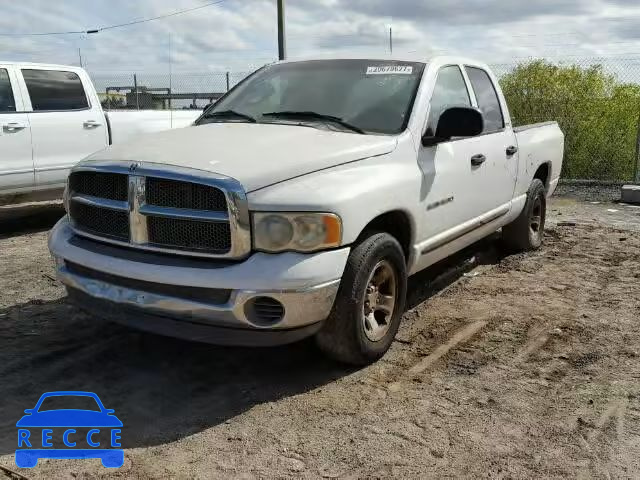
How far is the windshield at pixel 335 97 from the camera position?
4434 millimetres

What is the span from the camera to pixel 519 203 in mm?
6285

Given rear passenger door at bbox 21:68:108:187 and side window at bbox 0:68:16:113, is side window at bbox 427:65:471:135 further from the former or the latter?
side window at bbox 0:68:16:113

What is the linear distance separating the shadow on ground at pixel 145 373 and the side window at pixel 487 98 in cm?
260

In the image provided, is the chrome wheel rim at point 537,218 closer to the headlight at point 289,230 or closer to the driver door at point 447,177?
the driver door at point 447,177

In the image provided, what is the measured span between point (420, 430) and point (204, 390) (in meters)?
1.23

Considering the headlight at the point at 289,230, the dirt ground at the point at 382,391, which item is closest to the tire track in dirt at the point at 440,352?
the dirt ground at the point at 382,391

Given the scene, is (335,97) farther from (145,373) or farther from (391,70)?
(145,373)

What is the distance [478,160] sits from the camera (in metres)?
5.10

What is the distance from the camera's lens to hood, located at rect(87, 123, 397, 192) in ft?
11.6

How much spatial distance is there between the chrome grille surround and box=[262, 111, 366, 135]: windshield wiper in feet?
4.06

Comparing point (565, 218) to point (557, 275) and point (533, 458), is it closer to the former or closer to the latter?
point (557, 275)

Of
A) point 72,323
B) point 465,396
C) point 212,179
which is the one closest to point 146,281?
point 212,179

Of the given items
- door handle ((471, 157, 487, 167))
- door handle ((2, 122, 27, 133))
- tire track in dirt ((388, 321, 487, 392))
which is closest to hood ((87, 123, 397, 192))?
door handle ((471, 157, 487, 167))

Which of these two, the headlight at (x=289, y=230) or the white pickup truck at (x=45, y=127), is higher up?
the white pickup truck at (x=45, y=127)
